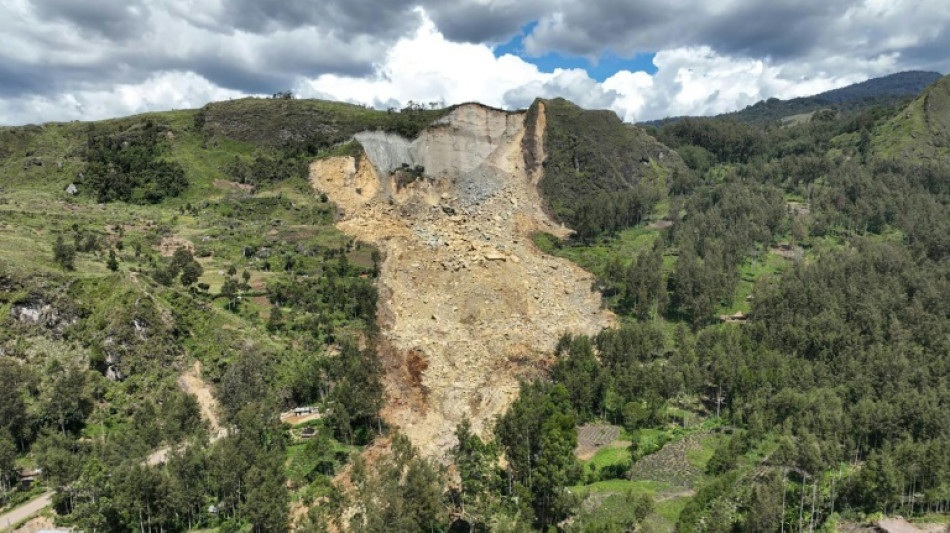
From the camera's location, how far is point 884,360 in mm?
57469

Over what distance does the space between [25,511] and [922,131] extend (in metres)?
199

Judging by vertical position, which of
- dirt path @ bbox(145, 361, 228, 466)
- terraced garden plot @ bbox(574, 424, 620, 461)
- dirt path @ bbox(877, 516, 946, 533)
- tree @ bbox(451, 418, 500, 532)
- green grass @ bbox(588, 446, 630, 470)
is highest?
dirt path @ bbox(145, 361, 228, 466)

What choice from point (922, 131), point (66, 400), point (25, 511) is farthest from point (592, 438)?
point (922, 131)

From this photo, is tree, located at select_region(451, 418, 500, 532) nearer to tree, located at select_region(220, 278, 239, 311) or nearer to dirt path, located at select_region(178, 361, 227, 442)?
dirt path, located at select_region(178, 361, 227, 442)

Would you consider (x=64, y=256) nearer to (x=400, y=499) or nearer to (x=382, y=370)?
(x=382, y=370)

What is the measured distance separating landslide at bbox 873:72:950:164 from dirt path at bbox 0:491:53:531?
578 feet

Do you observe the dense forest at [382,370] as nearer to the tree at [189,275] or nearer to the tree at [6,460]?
the tree at [6,460]

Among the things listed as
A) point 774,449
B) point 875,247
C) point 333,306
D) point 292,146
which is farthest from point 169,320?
point 875,247

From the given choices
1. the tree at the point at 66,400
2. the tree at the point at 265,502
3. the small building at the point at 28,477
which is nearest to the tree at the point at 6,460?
the small building at the point at 28,477

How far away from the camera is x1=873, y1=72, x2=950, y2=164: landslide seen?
140000 mm

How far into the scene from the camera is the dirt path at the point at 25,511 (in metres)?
38.3

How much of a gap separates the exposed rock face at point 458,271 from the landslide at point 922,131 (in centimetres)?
10248

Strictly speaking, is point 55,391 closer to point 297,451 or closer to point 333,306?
point 297,451

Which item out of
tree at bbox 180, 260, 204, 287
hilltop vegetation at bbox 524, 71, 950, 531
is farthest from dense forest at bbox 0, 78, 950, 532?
tree at bbox 180, 260, 204, 287
